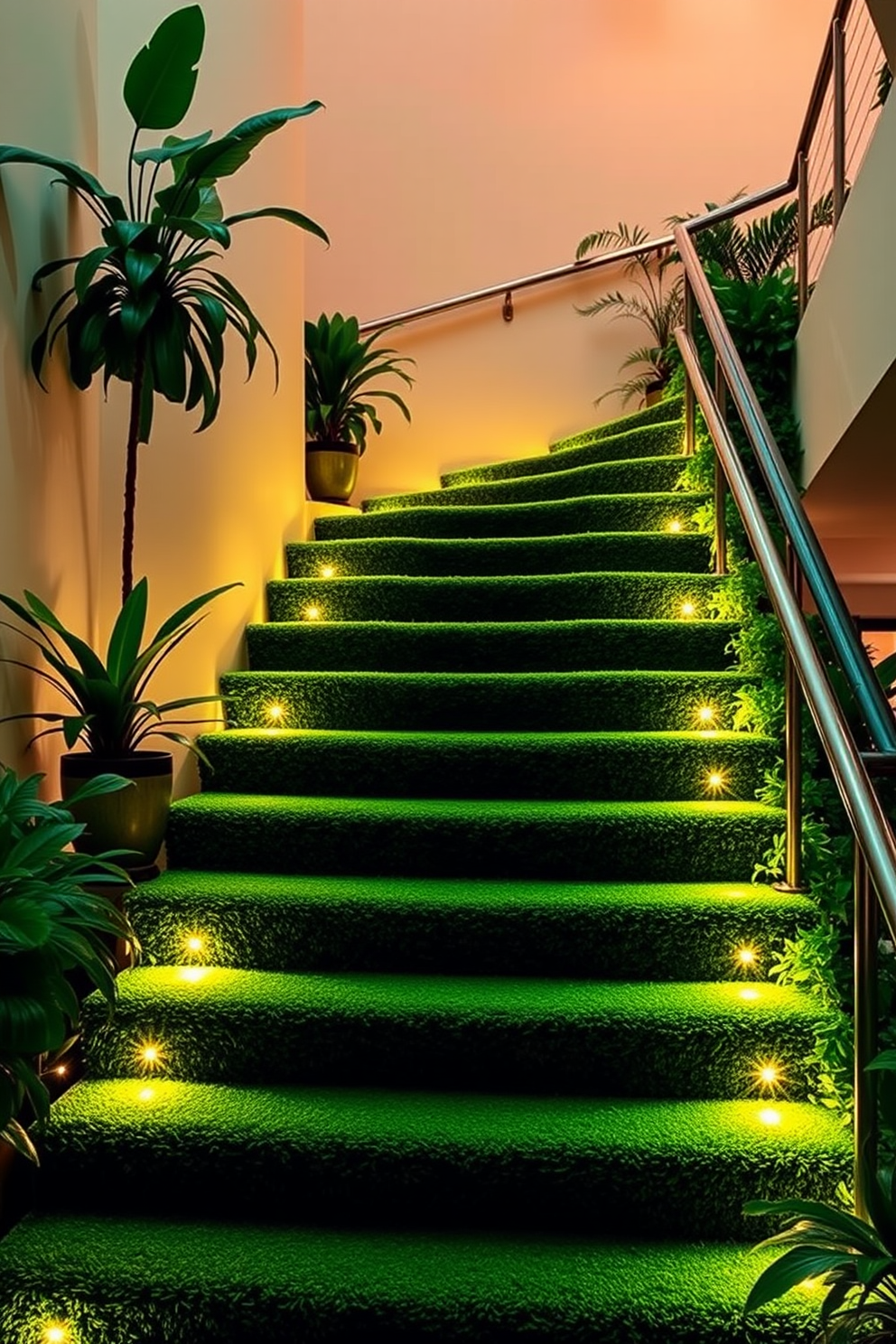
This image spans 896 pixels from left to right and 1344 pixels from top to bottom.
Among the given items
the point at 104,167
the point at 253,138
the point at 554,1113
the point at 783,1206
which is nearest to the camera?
the point at 783,1206

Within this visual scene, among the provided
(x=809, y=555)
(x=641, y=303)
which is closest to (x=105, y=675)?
(x=809, y=555)

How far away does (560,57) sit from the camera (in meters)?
5.18

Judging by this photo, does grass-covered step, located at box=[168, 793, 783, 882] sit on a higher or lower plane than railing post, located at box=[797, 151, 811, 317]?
lower

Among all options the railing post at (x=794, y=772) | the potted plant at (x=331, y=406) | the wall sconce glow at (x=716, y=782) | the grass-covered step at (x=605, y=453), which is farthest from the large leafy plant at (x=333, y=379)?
the railing post at (x=794, y=772)

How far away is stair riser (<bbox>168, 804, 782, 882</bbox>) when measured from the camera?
2.26m

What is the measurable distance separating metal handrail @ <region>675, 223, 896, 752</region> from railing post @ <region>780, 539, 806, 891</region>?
0.10 meters

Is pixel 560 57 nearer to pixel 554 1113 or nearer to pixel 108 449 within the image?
pixel 108 449

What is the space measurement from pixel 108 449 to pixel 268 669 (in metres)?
0.97

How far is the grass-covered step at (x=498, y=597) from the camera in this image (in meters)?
3.04

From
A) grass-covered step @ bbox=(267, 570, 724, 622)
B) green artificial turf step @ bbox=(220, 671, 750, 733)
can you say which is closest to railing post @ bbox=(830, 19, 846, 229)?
grass-covered step @ bbox=(267, 570, 724, 622)

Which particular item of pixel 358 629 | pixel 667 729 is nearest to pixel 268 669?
pixel 358 629

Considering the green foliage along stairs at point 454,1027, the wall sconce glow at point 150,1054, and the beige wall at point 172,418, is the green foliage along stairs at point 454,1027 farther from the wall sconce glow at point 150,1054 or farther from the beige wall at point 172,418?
the beige wall at point 172,418

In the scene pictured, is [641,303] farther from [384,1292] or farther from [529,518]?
[384,1292]

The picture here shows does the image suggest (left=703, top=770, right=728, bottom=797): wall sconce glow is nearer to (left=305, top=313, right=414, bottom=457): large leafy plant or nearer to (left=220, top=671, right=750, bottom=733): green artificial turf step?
(left=220, top=671, right=750, bottom=733): green artificial turf step
